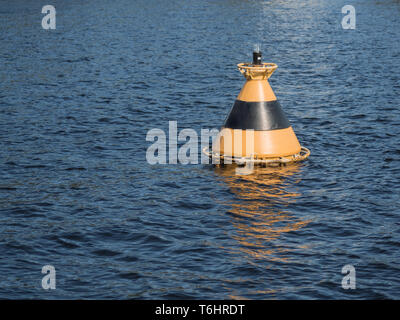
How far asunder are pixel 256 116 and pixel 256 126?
0.64 ft

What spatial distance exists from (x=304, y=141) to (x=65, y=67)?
14.8 m

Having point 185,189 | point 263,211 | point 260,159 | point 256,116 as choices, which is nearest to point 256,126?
point 256,116

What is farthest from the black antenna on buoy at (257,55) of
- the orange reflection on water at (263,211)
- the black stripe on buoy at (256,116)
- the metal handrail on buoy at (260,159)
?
the orange reflection on water at (263,211)

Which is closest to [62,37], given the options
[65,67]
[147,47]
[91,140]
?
[147,47]

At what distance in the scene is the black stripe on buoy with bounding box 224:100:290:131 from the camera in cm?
1366

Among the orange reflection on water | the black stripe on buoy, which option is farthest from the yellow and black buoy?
the orange reflection on water

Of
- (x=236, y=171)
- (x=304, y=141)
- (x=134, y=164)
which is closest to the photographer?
(x=236, y=171)

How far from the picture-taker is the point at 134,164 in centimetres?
1488

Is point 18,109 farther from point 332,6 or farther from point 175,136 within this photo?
point 332,6

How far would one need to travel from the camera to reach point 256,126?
13.6 metres

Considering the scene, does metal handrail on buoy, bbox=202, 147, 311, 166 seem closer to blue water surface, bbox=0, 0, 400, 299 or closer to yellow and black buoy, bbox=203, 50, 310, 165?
yellow and black buoy, bbox=203, 50, 310, 165

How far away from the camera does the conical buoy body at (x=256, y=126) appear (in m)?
Answer: 13.6

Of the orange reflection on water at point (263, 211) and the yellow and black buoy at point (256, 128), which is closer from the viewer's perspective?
the orange reflection on water at point (263, 211)

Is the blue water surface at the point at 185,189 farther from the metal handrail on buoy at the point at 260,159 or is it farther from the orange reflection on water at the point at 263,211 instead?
the metal handrail on buoy at the point at 260,159
